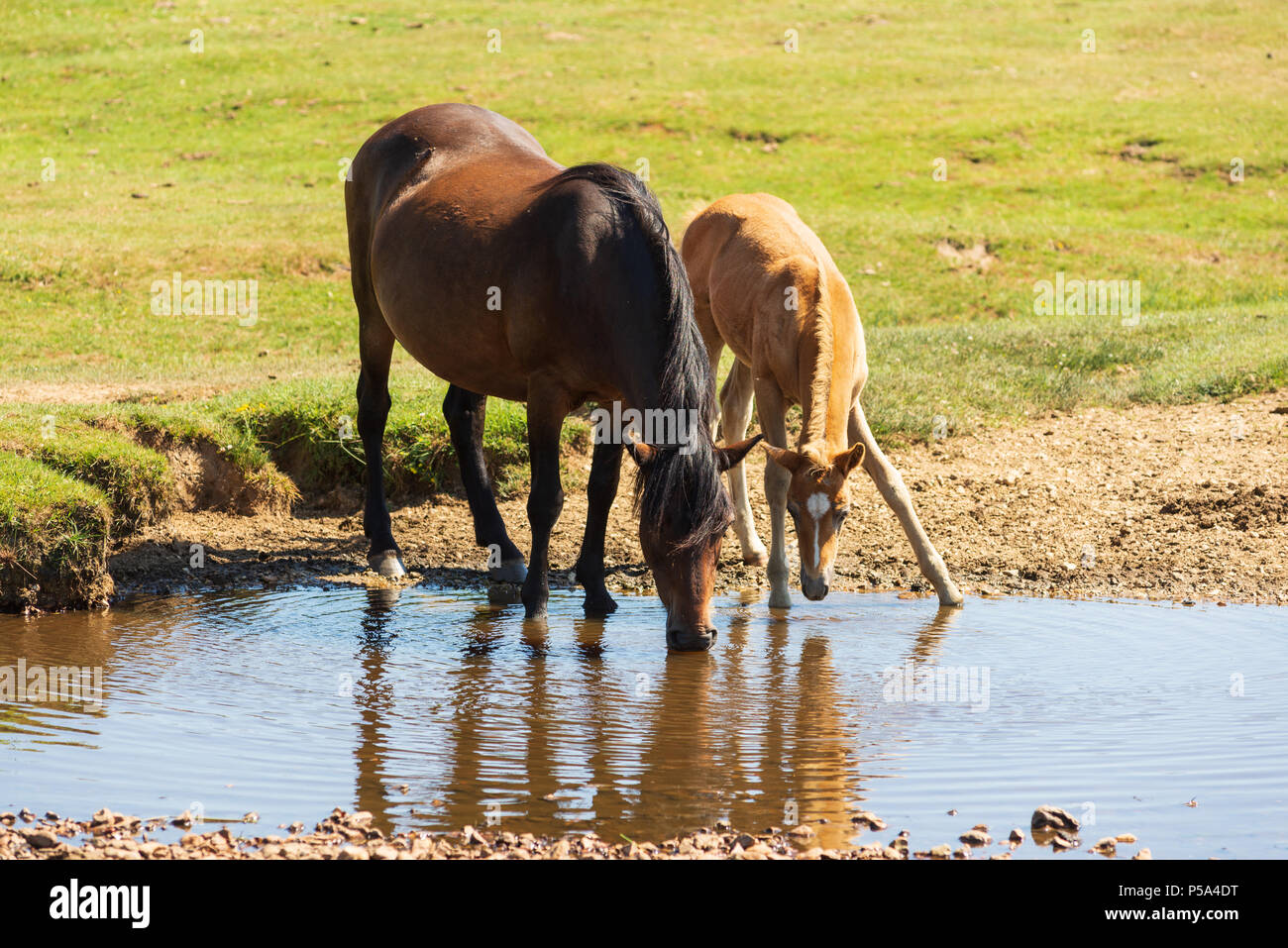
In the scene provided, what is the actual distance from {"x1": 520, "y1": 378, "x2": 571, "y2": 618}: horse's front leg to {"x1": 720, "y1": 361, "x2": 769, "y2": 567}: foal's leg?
163 cm

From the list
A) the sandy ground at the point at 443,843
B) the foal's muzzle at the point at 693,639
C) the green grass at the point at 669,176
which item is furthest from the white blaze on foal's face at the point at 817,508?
A: the green grass at the point at 669,176

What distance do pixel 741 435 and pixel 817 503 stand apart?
2.53 metres

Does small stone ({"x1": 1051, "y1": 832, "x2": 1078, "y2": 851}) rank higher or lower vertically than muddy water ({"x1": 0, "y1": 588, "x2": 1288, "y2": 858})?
higher

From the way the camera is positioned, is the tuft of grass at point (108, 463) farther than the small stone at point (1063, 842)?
Yes

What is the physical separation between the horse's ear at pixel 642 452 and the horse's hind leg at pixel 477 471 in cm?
228

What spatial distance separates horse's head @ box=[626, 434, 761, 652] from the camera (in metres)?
6.02

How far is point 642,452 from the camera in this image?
6.08m

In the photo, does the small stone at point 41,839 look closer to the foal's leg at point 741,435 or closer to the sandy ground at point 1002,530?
the sandy ground at point 1002,530

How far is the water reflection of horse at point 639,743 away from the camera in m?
4.53

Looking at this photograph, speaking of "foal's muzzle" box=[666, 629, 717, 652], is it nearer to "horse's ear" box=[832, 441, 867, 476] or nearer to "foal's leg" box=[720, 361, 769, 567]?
"horse's ear" box=[832, 441, 867, 476]

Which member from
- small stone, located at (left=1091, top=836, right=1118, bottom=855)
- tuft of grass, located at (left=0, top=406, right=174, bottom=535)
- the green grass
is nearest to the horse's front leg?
the green grass

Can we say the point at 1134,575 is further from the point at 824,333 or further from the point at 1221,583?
the point at 824,333

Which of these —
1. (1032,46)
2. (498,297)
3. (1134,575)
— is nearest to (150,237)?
(498,297)

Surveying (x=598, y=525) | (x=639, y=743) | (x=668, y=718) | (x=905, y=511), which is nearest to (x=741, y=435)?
(x=905, y=511)
